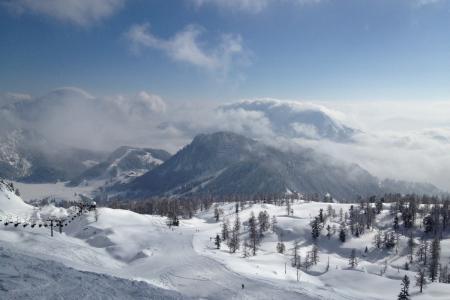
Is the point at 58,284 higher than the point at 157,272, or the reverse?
the point at 58,284

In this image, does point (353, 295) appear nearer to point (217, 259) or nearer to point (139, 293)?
point (217, 259)

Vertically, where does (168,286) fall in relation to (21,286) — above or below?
below

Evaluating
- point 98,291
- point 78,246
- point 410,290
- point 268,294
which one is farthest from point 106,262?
point 410,290

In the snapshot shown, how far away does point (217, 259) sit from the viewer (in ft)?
544

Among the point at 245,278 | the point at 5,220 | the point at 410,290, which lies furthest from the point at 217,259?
the point at 5,220

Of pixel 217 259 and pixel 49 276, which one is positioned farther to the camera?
pixel 217 259

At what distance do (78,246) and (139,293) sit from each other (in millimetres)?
69271

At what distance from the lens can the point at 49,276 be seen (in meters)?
113

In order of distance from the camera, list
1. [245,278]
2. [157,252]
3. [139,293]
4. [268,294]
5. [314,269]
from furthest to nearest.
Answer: [314,269] → [157,252] → [245,278] → [268,294] → [139,293]

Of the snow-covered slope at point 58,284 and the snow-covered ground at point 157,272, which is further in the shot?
the snow-covered ground at point 157,272

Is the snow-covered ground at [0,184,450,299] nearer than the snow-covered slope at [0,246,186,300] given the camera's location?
No

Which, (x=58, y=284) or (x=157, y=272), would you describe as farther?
(x=157, y=272)

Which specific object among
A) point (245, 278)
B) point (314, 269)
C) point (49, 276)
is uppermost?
point (49, 276)

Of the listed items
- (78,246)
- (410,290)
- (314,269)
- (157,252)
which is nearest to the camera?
(410,290)
